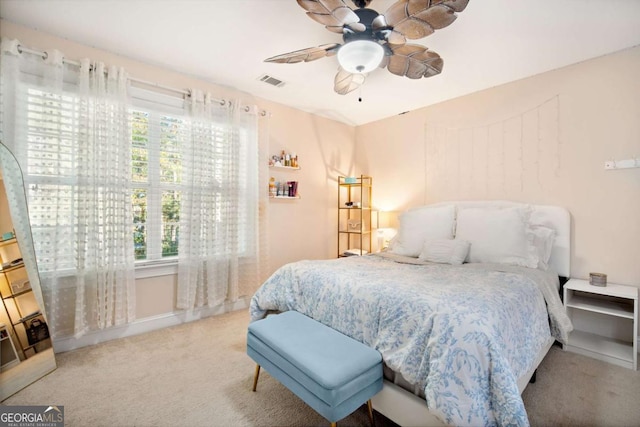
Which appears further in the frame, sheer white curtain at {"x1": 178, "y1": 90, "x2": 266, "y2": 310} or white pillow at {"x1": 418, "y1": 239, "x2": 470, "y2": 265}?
sheer white curtain at {"x1": 178, "y1": 90, "x2": 266, "y2": 310}

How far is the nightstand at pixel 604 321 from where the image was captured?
2076 mm

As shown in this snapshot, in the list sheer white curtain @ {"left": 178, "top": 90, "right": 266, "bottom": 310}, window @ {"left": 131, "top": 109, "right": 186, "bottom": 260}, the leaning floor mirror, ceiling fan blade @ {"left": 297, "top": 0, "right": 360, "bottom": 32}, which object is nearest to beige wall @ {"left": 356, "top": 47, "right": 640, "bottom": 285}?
sheer white curtain @ {"left": 178, "top": 90, "right": 266, "bottom": 310}

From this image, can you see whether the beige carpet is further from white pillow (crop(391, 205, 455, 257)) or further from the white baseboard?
white pillow (crop(391, 205, 455, 257))

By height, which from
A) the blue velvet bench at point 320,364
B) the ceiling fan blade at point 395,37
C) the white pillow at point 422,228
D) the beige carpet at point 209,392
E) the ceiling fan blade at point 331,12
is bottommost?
the beige carpet at point 209,392

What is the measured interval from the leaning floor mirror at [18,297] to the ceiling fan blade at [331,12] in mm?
2159

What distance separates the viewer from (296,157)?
3.69 meters

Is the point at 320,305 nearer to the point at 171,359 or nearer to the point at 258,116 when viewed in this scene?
the point at 171,359

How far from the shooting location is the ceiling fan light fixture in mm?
1714

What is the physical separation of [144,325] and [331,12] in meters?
2.88

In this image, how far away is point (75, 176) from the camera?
2219mm

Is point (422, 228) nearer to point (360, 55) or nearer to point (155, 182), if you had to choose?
point (360, 55)

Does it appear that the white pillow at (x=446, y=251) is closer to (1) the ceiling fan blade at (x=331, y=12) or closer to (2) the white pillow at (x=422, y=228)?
(2) the white pillow at (x=422, y=228)

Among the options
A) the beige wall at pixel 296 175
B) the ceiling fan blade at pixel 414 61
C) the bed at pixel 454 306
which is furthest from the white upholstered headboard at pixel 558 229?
the beige wall at pixel 296 175

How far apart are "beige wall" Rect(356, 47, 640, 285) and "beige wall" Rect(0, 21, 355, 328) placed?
3.74ft
